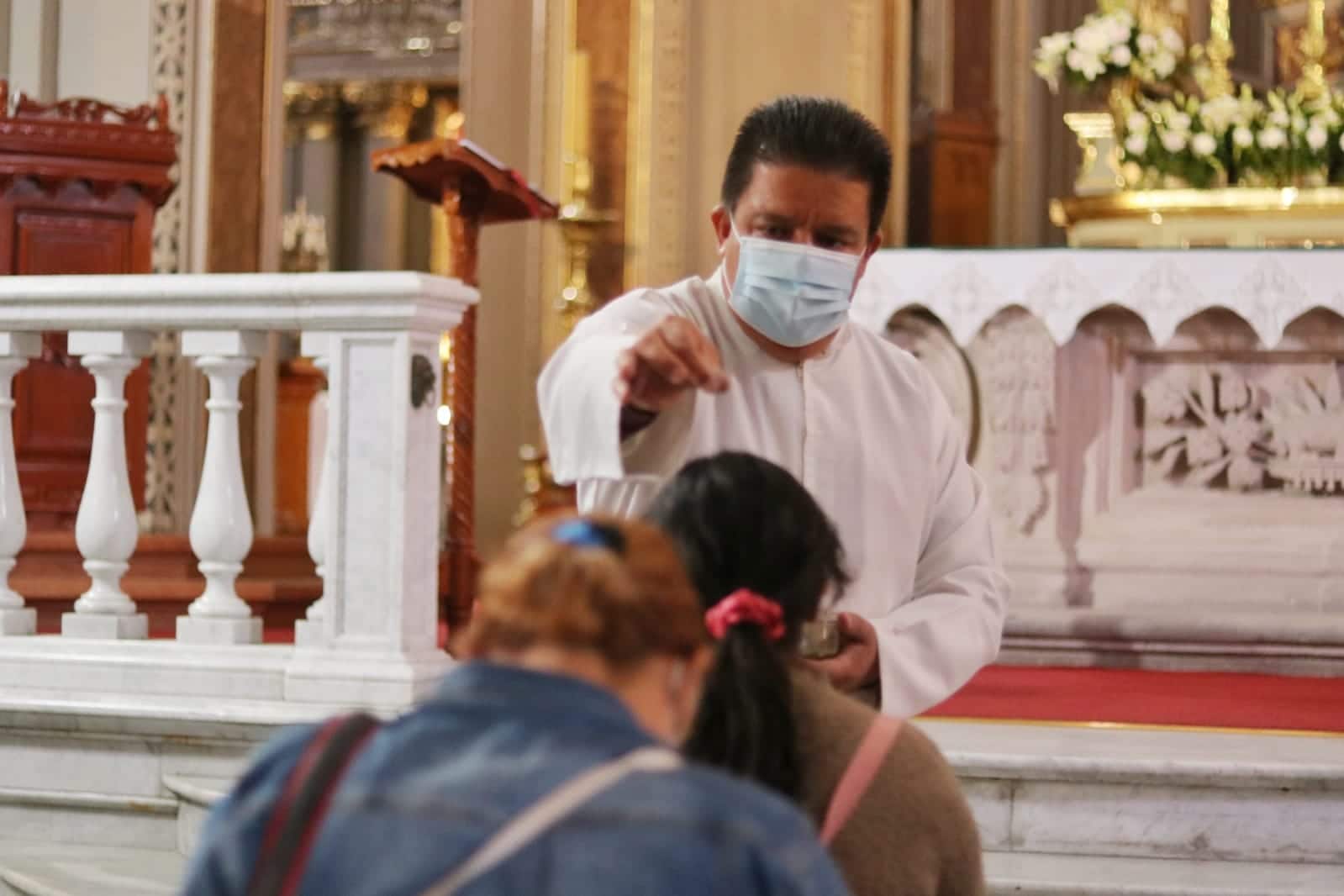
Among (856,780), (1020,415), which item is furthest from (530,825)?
(1020,415)

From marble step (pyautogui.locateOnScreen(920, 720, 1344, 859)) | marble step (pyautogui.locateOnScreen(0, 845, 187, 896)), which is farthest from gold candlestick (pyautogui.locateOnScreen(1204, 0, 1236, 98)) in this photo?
marble step (pyautogui.locateOnScreen(0, 845, 187, 896))

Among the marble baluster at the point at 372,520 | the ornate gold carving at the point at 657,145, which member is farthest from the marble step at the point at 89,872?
the ornate gold carving at the point at 657,145

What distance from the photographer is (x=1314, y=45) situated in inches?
370

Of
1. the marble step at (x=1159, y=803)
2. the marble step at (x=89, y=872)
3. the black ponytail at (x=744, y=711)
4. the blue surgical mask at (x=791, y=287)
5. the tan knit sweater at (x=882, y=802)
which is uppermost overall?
the blue surgical mask at (x=791, y=287)

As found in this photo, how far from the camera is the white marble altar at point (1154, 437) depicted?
664 centimetres

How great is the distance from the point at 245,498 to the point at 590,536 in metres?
3.37

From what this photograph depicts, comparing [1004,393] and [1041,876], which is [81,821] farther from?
[1004,393]

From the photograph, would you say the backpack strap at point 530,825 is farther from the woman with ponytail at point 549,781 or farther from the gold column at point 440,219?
the gold column at point 440,219

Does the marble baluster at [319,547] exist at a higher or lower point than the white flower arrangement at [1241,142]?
lower

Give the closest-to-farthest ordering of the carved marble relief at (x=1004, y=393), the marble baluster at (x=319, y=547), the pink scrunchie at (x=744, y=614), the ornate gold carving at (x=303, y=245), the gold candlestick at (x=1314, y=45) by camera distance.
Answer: the pink scrunchie at (x=744, y=614) → the marble baluster at (x=319, y=547) → the carved marble relief at (x=1004, y=393) → the gold candlestick at (x=1314, y=45) → the ornate gold carving at (x=303, y=245)

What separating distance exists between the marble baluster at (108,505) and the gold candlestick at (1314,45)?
18.1ft

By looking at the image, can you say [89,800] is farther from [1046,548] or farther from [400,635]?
[1046,548]

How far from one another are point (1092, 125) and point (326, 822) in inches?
289

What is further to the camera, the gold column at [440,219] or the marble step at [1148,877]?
the gold column at [440,219]
